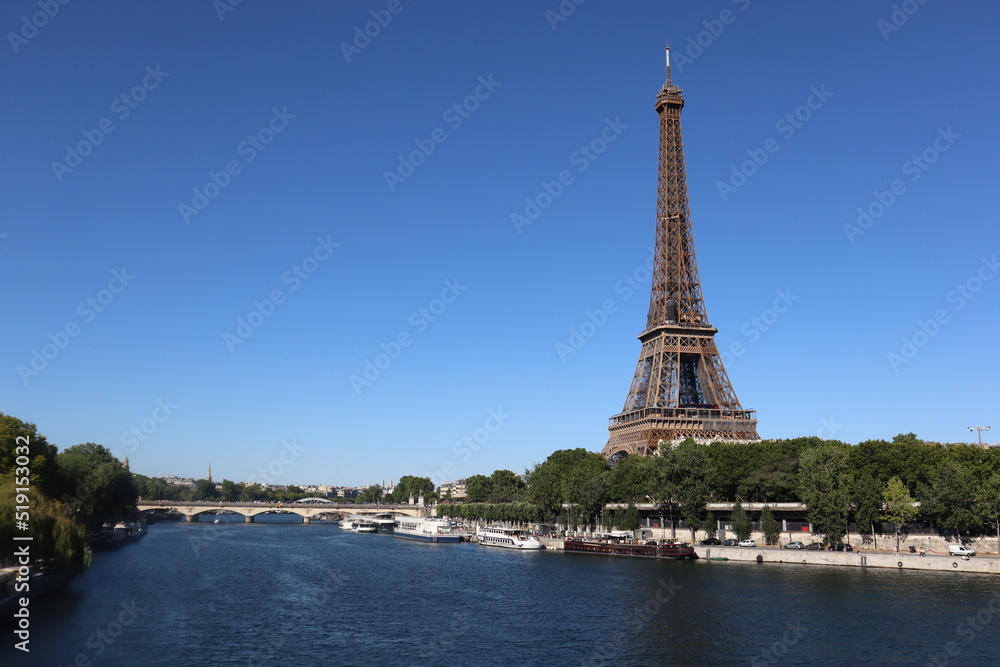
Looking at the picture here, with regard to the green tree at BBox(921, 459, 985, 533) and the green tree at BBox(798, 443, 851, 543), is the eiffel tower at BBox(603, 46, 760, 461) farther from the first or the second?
the green tree at BBox(921, 459, 985, 533)

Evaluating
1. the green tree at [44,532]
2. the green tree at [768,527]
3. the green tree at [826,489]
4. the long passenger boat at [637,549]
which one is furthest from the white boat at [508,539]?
the green tree at [44,532]

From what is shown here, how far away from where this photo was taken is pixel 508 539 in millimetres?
110625

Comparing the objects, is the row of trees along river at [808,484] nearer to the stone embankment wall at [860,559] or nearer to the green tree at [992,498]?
the green tree at [992,498]

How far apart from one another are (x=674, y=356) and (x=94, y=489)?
81.3m

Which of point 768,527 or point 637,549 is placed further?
point 637,549

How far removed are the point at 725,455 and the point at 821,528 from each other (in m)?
20.2

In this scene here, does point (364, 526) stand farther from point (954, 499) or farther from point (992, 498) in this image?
point (992, 498)

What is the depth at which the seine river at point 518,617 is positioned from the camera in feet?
122

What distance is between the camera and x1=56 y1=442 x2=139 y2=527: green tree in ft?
269

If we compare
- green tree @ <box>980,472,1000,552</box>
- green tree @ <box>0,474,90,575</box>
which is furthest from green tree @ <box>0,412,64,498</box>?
green tree @ <box>980,472,1000,552</box>

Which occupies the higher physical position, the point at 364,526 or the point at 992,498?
the point at 992,498

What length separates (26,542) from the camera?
146 feet

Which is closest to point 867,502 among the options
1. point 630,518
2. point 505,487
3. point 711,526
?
point 711,526

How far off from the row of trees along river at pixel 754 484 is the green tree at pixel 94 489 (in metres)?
0.19
